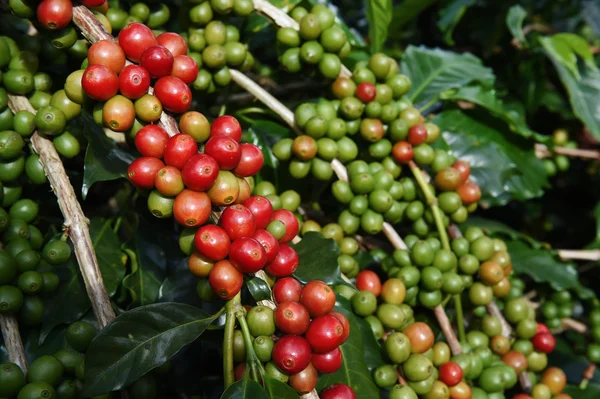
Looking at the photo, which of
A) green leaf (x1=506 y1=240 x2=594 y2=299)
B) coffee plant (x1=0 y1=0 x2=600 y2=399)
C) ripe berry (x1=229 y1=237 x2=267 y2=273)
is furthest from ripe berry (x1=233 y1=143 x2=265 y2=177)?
green leaf (x1=506 y1=240 x2=594 y2=299)

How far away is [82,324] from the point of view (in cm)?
145

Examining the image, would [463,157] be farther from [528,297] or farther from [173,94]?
[173,94]

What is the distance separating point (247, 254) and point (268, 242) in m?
0.10

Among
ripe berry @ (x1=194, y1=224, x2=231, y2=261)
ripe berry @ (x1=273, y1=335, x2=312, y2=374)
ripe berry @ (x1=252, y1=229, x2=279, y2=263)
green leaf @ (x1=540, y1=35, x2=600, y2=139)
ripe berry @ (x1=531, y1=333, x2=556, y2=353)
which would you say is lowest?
ripe berry @ (x1=531, y1=333, x2=556, y2=353)

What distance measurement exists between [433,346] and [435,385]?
164 mm

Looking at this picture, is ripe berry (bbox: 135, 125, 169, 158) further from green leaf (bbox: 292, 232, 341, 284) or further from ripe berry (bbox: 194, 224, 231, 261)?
green leaf (bbox: 292, 232, 341, 284)

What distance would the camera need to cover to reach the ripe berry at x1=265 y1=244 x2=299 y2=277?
53.7 inches

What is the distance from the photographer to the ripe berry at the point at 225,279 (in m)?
1.24

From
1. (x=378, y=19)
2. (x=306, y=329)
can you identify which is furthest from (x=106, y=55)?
(x=378, y=19)

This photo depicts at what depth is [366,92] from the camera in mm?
1918

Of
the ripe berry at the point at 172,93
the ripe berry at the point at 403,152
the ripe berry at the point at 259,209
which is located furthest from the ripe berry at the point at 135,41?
the ripe berry at the point at 403,152

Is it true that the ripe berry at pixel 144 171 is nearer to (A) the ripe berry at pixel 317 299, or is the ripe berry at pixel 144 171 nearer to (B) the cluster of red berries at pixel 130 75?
(B) the cluster of red berries at pixel 130 75

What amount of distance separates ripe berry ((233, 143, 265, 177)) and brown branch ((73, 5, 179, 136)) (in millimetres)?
200

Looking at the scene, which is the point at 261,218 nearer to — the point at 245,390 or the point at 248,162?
the point at 248,162
